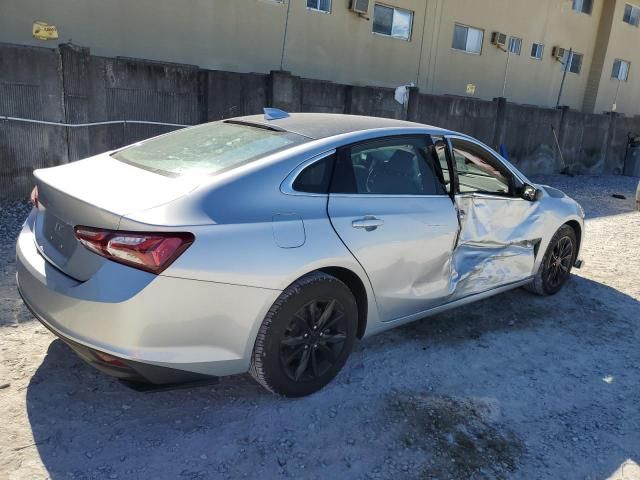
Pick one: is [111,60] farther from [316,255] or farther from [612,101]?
[612,101]

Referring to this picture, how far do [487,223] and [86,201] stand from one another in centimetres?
279

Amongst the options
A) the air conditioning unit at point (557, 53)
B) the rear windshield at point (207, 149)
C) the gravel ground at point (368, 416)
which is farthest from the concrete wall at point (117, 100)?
the air conditioning unit at point (557, 53)

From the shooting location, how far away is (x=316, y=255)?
2.81 meters

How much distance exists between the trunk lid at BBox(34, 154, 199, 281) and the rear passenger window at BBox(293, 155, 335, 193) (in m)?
0.57

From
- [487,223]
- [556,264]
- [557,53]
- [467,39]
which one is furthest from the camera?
[557,53]

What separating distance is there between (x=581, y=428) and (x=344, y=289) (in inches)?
62.8

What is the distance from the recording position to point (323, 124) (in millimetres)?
3426

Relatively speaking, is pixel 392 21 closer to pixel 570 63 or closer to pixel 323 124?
pixel 570 63

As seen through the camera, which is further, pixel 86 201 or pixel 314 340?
pixel 314 340

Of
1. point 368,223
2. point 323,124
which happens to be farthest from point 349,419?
point 323,124

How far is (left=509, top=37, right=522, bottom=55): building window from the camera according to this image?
1736 cm

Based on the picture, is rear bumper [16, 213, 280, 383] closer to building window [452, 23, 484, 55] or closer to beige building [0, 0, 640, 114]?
beige building [0, 0, 640, 114]

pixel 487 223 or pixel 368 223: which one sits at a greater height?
pixel 368 223

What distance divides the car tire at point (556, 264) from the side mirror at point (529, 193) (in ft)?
1.90
